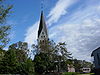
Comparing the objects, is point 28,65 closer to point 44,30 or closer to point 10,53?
point 10,53

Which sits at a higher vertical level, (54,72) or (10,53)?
(10,53)

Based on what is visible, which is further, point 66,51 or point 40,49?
point 40,49

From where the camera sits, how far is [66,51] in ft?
227

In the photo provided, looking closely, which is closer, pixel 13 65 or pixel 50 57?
pixel 13 65

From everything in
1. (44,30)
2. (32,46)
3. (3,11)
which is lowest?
(3,11)

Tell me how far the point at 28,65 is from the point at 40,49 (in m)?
14.8

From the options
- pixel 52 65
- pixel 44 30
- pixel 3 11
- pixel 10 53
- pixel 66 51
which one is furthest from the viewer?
pixel 44 30

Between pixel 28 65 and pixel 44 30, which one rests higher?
pixel 44 30

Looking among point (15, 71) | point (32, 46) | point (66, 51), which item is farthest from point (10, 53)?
point (66, 51)

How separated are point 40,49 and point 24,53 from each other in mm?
7303

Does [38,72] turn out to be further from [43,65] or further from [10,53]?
[10,53]

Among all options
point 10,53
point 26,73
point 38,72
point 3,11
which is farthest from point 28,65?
point 3,11

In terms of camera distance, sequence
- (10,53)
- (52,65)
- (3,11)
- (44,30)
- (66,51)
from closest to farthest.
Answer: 1. (3,11)
2. (10,53)
3. (66,51)
4. (52,65)
5. (44,30)

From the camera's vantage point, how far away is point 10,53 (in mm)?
62219
